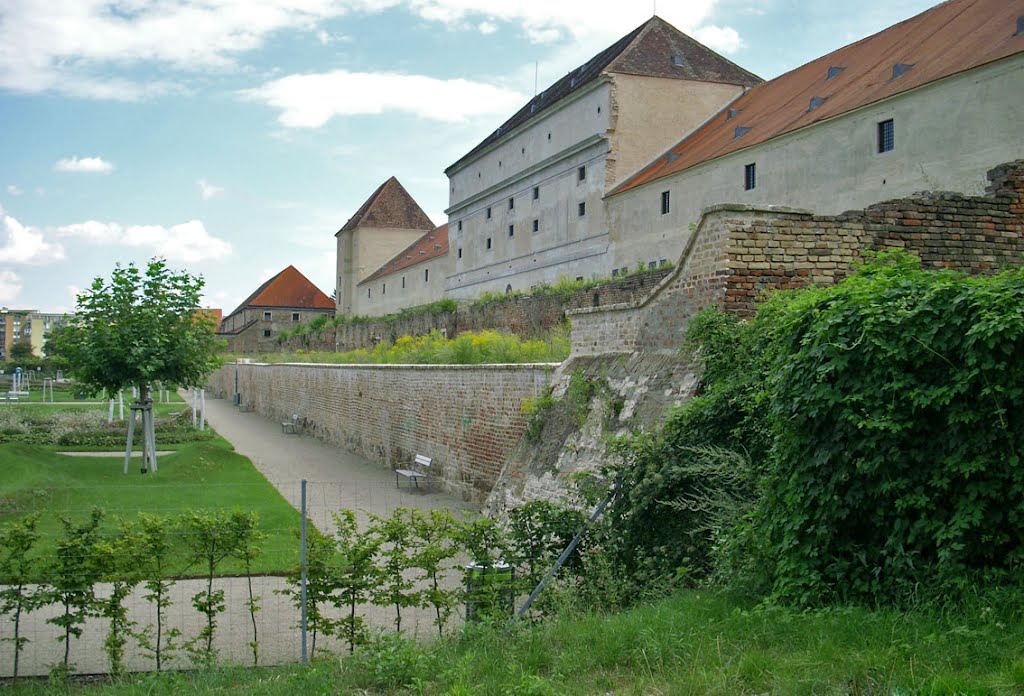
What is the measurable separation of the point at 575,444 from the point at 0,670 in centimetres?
659

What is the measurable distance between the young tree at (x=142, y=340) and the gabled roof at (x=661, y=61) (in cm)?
2505

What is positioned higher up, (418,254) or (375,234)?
(375,234)

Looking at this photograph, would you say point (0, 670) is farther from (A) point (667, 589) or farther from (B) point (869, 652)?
(B) point (869, 652)

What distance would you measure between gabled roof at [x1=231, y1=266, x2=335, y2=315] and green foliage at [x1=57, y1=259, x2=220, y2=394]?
80.8 metres

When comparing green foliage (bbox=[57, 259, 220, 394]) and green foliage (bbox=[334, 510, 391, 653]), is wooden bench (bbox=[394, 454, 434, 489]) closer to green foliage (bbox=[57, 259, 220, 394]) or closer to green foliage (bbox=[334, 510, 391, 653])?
green foliage (bbox=[57, 259, 220, 394])

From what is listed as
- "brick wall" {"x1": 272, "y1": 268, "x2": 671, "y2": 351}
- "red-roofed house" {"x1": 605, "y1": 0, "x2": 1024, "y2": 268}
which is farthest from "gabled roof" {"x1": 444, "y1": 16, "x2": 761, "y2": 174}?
"brick wall" {"x1": 272, "y1": 268, "x2": 671, "y2": 351}

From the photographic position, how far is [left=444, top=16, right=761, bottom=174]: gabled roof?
41.4 m

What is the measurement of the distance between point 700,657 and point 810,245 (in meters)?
6.13

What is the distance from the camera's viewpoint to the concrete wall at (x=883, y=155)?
21.3 metres

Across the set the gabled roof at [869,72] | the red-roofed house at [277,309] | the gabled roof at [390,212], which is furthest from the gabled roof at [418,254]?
the gabled roof at [869,72]

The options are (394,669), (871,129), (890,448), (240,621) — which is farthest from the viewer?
(871,129)

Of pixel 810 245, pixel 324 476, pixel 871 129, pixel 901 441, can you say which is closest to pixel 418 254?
pixel 871 129

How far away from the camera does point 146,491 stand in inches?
686

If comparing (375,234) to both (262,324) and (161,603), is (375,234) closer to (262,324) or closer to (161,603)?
(262,324)
